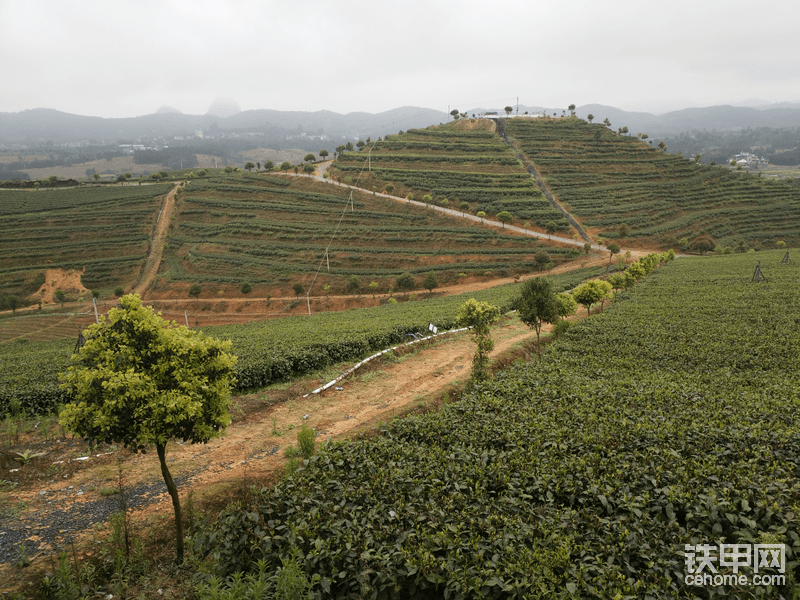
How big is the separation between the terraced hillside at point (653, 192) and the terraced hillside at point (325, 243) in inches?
750

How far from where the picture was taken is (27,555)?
6.87 meters

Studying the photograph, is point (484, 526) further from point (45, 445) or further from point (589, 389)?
point (45, 445)

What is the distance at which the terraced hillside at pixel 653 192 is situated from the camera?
210 feet

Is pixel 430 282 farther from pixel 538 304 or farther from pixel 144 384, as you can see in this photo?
pixel 144 384

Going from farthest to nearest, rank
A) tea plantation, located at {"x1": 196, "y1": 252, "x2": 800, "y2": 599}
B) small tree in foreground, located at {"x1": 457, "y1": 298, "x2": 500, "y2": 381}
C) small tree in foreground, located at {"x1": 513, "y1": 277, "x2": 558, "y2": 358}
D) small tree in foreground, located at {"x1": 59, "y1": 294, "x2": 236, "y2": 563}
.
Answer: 1. small tree in foreground, located at {"x1": 513, "y1": 277, "x2": 558, "y2": 358}
2. small tree in foreground, located at {"x1": 457, "y1": 298, "x2": 500, "y2": 381}
3. small tree in foreground, located at {"x1": 59, "y1": 294, "x2": 236, "y2": 563}
4. tea plantation, located at {"x1": 196, "y1": 252, "x2": 800, "y2": 599}

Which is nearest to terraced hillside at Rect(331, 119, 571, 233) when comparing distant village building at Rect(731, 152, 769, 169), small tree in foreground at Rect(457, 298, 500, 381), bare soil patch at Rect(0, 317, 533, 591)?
small tree in foreground at Rect(457, 298, 500, 381)

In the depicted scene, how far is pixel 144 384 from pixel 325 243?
2142 inches

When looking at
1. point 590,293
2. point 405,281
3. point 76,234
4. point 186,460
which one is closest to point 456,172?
point 405,281

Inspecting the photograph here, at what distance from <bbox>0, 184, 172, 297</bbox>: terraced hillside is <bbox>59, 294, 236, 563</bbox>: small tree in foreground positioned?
5800 centimetres

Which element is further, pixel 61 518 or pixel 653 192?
pixel 653 192

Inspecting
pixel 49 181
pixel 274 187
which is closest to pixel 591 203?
pixel 274 187

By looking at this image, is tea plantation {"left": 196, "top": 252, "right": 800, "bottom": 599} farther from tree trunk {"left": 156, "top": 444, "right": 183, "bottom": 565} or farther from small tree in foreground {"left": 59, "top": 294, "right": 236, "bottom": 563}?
small tree in foreground {"left": 59, "top": 294, "right": 236, "bottom": 563}

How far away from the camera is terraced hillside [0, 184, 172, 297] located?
54688 mm

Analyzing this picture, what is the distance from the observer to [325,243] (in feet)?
194
